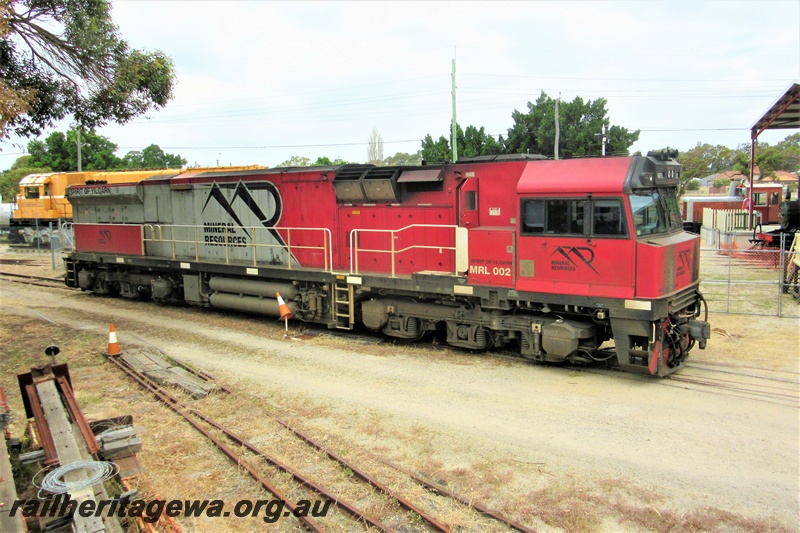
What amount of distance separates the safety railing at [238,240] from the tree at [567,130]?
2552cm

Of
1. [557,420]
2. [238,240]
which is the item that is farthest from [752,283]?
[238,240]

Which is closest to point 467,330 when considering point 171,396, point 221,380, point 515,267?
point 515,267

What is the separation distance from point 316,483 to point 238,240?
9799mm

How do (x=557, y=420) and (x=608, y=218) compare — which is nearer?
(x=557, y=420)

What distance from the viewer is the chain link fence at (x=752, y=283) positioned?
14.0 m

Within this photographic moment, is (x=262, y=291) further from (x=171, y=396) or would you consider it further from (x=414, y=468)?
(x=414, y=468)

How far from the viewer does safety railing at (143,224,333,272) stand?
1320 cm

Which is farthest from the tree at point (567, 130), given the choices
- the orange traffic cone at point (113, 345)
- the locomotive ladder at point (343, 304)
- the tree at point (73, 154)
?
the tree at point (73, 154)

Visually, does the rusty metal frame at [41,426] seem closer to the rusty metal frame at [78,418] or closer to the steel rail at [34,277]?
the rusty metal frame at [78,418]

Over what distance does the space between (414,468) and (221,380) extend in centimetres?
463

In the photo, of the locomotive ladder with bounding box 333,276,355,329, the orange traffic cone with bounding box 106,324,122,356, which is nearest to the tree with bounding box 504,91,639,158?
the locomotive ladder with bounding box 333,276,355,329

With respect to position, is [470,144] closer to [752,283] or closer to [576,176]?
[752,283]

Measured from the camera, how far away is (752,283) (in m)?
15.1

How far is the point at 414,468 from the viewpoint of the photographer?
6.33 m
